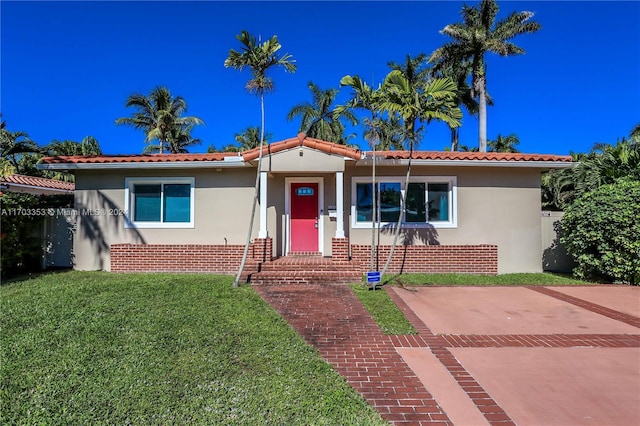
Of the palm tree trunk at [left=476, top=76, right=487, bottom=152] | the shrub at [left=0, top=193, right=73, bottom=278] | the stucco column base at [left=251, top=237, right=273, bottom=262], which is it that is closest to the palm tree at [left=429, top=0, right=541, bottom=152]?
the palm tree trunk at [left=476, top=76, right=487, bottom=152]

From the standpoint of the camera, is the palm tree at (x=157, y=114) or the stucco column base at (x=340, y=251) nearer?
the stucco column base at (x=340, y=251)

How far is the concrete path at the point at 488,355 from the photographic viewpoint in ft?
10.0

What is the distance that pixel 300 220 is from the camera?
10.4 meters

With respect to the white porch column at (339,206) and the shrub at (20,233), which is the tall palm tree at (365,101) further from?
the shrub at (20,233)

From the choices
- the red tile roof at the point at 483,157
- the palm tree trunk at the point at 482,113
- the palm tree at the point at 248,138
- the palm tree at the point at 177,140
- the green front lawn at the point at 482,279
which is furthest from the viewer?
the palm tree at the point at 248,138

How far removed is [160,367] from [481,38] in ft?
82.5

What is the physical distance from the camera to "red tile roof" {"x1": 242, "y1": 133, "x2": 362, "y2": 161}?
9.04 m

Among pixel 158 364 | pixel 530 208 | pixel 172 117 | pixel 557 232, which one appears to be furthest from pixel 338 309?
pixel 172 117

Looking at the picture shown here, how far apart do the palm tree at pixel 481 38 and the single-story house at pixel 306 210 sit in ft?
43.0

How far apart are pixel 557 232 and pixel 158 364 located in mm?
11075

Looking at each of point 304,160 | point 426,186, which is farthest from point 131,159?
point 426,186

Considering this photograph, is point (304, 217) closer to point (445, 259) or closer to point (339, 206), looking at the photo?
point (339, 206)

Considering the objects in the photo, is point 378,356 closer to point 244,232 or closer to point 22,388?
point 22,388

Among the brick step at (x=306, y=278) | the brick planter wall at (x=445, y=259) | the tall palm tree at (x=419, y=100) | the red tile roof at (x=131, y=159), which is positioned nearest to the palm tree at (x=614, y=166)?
the brick planter wall at (x=445, y=259)
